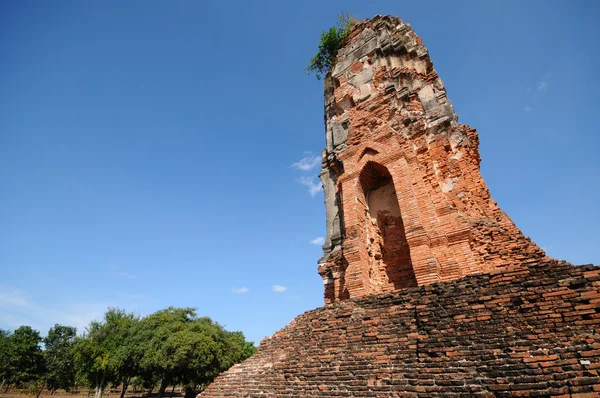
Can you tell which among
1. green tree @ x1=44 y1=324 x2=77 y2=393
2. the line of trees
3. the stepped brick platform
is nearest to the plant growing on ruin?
the stepped brick platform

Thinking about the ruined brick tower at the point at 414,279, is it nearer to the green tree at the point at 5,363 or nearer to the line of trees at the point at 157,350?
the line of trees at the point at 157,350

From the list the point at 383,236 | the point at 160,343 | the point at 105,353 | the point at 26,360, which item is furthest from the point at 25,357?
the point at 383,236

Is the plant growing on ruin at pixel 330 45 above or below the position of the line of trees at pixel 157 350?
above

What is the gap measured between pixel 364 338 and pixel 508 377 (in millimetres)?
2350

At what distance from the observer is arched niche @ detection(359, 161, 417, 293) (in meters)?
9.18

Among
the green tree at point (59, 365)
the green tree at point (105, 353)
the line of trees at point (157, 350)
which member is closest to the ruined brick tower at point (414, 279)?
the line of trees at point (157, 350)

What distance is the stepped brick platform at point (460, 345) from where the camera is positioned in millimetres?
3666

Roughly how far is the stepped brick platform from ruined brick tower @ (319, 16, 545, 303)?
2.41 meters

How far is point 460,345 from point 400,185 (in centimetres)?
565

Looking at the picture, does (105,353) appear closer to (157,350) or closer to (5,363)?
(157,350)

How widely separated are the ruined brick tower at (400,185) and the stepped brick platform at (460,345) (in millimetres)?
2409

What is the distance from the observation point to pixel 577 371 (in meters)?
3.43

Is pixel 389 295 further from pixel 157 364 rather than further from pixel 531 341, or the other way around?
pixel 157 364

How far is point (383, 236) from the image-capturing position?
33.4ft
